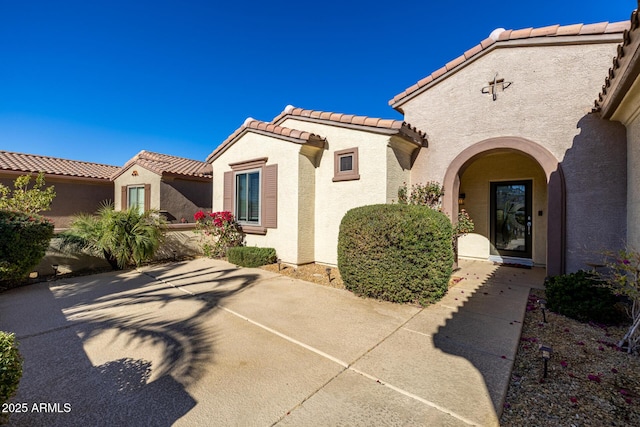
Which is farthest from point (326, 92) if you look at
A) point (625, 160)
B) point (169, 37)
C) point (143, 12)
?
point (625, 160)

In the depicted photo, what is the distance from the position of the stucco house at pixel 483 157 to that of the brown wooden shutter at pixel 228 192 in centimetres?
6

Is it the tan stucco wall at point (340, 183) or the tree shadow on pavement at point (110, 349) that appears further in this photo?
the tan stucco wall at point (340, 183)

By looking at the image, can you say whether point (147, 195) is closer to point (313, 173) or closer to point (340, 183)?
point (313, 173)

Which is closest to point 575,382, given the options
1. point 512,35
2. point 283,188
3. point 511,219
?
point 511,219

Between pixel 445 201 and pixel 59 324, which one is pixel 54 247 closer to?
pixel 59 324

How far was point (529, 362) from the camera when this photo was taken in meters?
3.20

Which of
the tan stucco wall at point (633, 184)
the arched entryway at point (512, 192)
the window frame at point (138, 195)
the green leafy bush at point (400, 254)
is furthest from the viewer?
the window frame at point (138, 195)

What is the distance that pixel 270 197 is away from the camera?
8711 mm

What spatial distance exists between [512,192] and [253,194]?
8675 mm

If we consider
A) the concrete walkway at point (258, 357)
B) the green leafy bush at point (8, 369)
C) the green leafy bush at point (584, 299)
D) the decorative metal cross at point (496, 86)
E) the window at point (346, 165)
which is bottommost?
the concrete walkway at point (258, 357)

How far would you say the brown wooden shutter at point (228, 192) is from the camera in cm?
1008

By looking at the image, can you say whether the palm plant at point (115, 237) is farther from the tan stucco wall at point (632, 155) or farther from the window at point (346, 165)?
the tan stucco wall at point (632, 155)

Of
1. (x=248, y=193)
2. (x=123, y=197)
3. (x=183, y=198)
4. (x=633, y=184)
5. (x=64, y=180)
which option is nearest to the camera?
(x=633, y=184)

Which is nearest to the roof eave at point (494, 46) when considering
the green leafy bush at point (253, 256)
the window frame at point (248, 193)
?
the window frame at point (248, 193)
